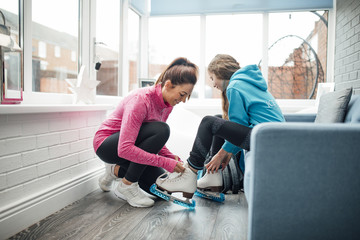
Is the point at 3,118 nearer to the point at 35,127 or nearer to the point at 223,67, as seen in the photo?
the point at 35,127

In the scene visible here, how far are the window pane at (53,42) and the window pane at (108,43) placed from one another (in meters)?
0.49

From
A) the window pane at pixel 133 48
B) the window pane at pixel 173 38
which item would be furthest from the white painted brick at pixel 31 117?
the window pane at pixel 173 38

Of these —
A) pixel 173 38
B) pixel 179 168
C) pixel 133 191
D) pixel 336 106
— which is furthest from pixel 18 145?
pixel 173 38

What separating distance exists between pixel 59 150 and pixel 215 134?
932 millimetres

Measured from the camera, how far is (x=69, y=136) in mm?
1772

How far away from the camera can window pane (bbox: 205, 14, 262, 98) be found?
386 centimetres

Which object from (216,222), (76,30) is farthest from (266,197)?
(76,30)

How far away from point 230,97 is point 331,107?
629 mm

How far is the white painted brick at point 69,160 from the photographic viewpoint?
1711 mm

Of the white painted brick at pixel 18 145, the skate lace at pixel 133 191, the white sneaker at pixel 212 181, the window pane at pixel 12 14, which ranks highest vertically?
the window pane at pixel 12 14

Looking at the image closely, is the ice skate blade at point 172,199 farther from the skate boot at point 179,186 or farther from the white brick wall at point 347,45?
the white brick wall at point 347,45

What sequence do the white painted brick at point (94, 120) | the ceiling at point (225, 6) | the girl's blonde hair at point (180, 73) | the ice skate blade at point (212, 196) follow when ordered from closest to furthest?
the girl's blonde hair at point (180, 73) → the ice skate blade at point (212, 196) → the white painted brick at point (94, 120) → the ceiling at point (225, 6)

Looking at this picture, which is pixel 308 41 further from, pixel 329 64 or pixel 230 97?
pixel 230 97

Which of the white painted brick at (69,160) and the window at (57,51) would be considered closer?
the white painted brick at (69,160)
